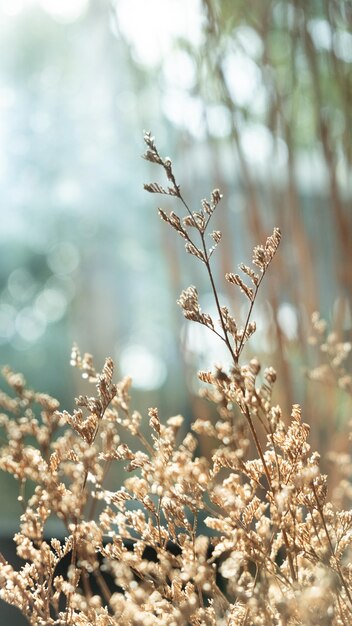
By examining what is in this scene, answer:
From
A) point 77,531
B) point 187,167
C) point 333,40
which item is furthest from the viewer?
point 187,167

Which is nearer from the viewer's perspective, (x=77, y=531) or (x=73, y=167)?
(x=77, y=531)

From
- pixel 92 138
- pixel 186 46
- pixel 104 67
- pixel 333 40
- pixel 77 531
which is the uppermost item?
pixel 104 67

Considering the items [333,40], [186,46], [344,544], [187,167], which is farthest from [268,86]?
[344,544]

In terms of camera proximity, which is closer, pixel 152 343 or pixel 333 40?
pixel 333 40

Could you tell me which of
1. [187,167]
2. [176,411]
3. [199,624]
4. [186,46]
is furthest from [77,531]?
[176,411]

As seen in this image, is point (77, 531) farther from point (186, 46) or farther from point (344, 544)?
point (186, 46)

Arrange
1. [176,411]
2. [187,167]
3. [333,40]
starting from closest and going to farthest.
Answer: [333,40] < [187,167] < [176,411]

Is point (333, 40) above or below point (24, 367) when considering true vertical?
below

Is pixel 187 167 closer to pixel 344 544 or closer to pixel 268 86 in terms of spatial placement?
pixel 268 86

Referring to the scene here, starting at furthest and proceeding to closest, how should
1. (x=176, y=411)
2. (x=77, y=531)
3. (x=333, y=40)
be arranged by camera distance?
(x=176, y=411)
(x=333, y=40)
(x=77, y=531)

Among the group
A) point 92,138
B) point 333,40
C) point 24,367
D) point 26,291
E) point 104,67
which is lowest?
point 333,40
